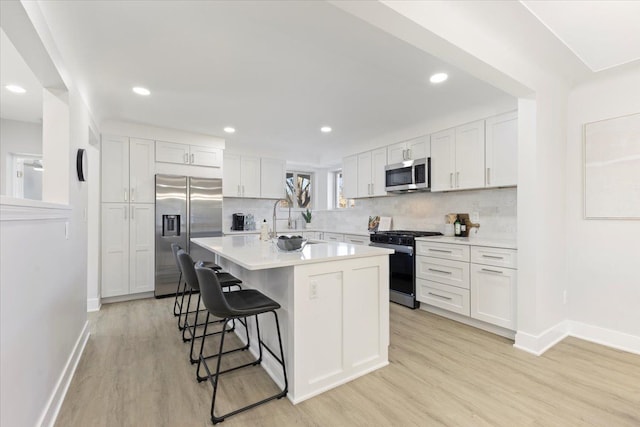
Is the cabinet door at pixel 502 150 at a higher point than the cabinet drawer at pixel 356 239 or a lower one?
higher

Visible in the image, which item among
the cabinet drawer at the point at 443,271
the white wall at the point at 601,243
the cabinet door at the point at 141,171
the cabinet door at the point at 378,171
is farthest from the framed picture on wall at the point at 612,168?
the cabinet door at the point at 141,171

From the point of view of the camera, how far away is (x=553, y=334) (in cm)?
264

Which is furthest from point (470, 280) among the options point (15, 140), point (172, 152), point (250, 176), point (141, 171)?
point (15, 140)

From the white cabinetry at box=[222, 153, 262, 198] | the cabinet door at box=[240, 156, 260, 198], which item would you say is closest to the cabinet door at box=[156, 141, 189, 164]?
the white cabinetry at box=[222, 153, 262, 198]

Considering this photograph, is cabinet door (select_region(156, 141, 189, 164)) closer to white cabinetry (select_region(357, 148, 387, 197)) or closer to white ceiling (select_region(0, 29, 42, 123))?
white ceiling (select_region(0, 29, 42, 123))

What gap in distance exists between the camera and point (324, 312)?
196 cm

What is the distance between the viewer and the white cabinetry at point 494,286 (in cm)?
271

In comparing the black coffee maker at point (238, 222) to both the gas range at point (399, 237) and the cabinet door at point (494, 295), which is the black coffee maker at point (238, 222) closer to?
the gas range at point (399, 237)

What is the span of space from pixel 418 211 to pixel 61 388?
4114 mm

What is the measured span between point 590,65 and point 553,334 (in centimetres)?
229

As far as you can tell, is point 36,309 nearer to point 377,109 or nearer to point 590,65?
point 377,109

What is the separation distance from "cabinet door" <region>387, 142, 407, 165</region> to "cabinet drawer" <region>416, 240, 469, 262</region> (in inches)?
51.3

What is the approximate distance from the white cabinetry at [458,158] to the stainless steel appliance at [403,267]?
2.39ft

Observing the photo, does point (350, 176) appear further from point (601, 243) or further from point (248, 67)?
point (601, 243)
